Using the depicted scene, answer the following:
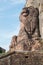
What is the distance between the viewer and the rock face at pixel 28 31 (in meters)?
28.3

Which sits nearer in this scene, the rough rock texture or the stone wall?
the stone wall

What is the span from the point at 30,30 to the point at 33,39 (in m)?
3.03

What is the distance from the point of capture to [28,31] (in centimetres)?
3161

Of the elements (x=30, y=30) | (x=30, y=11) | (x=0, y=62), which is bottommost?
(x=0, y=62)

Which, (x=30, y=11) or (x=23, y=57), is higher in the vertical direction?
(x=30, y=11)

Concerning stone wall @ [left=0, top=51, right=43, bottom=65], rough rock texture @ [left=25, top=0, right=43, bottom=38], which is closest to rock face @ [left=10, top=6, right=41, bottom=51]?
rough rock texture @ [left=25, top=0, right=43, bottom=38]

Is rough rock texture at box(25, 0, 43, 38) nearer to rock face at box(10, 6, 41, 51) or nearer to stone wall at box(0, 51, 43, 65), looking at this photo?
rock face at box(10, 6, 41, 51)

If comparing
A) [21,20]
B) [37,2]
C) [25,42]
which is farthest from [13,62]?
[37,2]

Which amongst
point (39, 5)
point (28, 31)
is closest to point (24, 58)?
point (28, 31)

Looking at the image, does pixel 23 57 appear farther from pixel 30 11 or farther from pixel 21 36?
pixel 30 11

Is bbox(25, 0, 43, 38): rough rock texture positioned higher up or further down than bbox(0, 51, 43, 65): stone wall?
higher up

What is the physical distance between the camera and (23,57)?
18.0 meters

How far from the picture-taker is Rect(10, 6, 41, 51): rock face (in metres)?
28.3

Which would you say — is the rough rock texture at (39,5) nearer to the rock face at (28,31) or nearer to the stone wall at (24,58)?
the rock face at (28,31)
